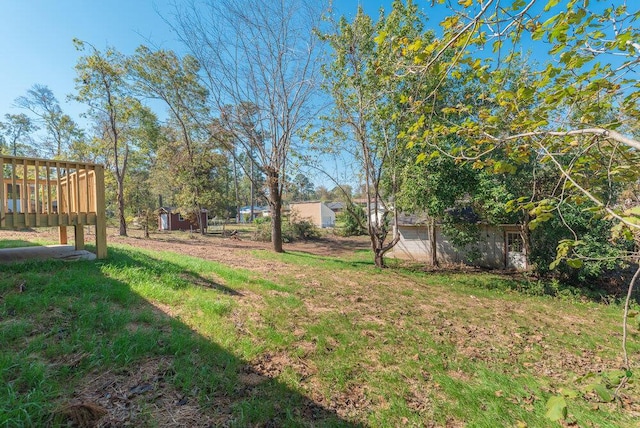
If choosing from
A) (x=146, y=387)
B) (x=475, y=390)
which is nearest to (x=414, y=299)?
(x=475, y=390)

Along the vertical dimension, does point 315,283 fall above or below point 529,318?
above

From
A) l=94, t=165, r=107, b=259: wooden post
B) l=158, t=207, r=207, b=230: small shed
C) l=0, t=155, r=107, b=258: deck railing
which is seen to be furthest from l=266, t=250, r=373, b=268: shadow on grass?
l=158, t=207, r=207, b=230: small shed

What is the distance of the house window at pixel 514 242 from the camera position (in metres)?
10.5

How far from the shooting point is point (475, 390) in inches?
108

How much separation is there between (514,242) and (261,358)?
11237 millimetres

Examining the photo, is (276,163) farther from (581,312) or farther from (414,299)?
(581,312)

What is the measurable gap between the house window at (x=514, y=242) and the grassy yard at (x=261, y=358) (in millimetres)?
5885

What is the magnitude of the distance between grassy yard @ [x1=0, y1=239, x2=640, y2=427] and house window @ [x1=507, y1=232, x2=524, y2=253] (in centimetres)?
589

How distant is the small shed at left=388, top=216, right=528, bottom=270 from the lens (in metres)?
10.5

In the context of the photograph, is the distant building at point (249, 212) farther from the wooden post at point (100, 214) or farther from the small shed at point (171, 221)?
the wooden post at point (100, 214)

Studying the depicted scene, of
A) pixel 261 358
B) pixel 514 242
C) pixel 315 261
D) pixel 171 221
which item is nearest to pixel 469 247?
pixel 514 242

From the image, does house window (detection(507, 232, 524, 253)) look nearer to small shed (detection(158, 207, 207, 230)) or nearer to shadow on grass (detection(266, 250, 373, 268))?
shadow on grass (detection(266, 250, 373, 268))

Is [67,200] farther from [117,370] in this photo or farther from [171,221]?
[171,221]

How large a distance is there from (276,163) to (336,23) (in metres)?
5.27
